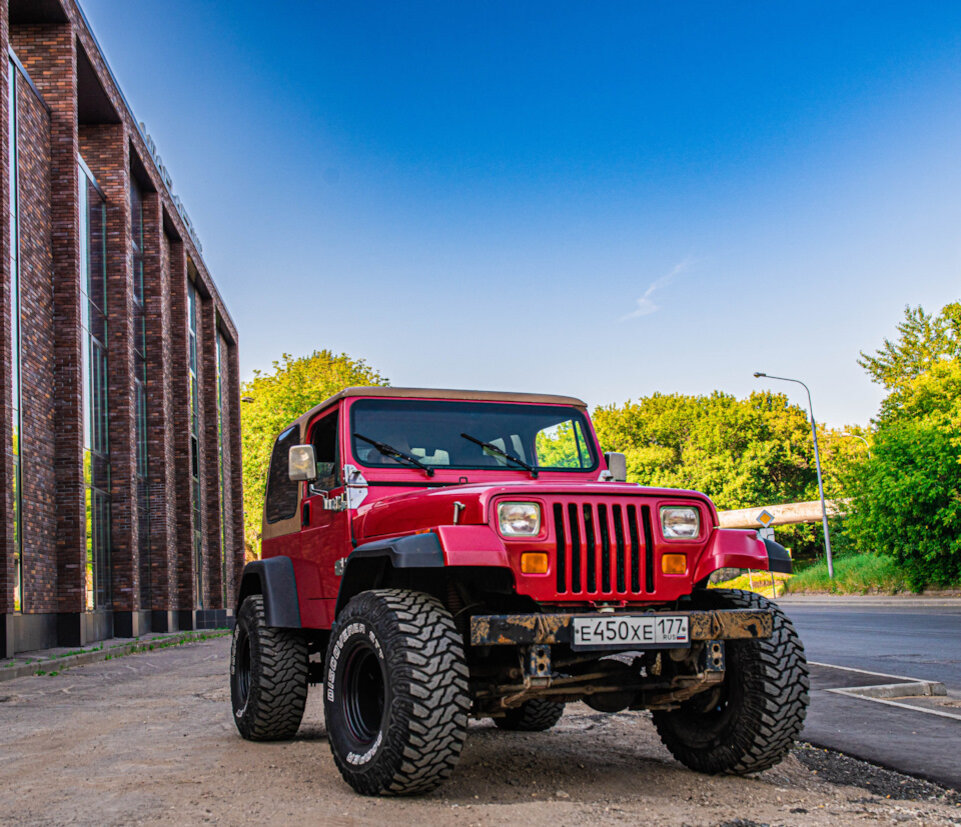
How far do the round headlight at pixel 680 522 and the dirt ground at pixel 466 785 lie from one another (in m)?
1.32

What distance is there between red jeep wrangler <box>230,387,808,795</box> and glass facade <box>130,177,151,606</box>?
22.4 meters

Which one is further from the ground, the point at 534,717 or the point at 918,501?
the point at 918,501

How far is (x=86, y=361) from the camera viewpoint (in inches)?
906

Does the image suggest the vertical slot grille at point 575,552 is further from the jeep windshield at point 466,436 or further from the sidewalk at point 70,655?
the sidewalk at point 70,655

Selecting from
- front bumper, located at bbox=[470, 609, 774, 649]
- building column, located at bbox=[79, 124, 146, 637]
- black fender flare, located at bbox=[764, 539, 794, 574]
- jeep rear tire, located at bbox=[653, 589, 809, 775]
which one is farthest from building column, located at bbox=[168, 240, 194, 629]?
front bumper, located at bbox=[470, 609, 774, 649]

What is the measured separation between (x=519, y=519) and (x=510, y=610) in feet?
1.75

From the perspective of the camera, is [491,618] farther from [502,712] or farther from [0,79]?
[0,79]

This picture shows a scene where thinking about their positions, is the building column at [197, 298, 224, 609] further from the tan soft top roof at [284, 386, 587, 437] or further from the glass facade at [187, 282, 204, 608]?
the tan soft top roof at [284, 386, 587, 437]

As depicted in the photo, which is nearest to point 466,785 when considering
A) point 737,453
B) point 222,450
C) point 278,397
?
point 222,450

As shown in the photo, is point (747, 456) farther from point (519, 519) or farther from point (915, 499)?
point (519, 519)

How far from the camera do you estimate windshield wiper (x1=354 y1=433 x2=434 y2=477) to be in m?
6.39

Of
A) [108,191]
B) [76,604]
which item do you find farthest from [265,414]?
[76,604]

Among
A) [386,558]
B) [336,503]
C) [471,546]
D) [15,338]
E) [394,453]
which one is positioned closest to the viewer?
[471,546]

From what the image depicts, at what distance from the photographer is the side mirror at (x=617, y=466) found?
6.73 meters
